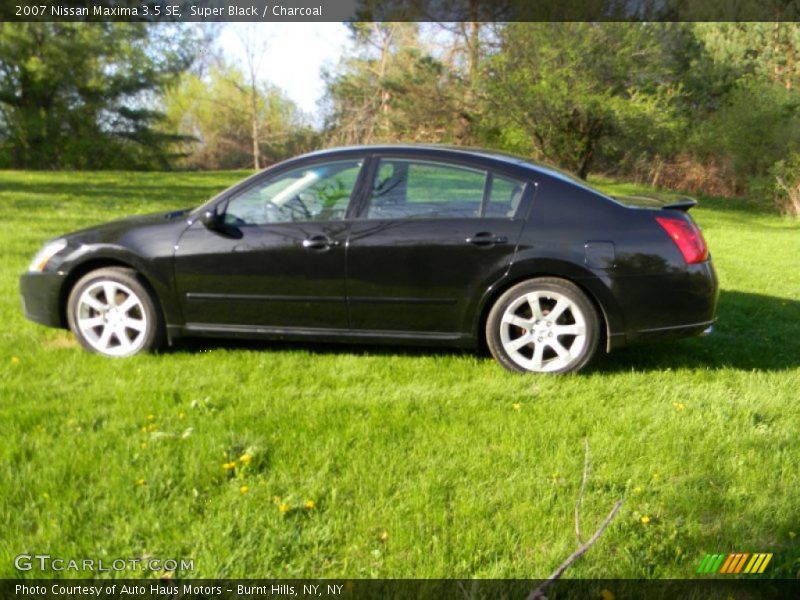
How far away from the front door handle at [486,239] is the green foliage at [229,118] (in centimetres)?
3793

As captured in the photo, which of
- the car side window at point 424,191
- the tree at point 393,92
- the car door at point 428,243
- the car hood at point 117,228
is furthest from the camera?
the tree at point 393,92

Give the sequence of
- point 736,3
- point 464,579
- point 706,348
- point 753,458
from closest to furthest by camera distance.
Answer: point 464,579 → point 753,458 → point 706,348 → point 736,3

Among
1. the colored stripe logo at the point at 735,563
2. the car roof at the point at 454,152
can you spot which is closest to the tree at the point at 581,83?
the car roof at the point at 454,152

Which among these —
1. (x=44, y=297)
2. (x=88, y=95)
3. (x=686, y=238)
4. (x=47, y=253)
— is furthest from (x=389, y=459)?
(x=88, y=95)

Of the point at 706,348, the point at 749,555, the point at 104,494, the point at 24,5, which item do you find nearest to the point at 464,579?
the point at 749,555

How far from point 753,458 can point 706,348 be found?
79.7 inches

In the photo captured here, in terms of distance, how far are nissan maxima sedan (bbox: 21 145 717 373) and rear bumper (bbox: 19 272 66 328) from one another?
12mm

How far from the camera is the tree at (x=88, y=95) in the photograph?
29297 mm

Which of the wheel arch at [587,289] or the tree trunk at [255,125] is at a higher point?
the tree trunk at [255,125]

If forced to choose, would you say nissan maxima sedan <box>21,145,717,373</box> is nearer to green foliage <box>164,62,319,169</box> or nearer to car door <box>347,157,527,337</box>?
car door <box>347,157,527,337</box>

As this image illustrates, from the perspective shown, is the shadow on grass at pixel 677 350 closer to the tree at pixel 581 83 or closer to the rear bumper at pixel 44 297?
the rear bumper at pixel 44 297

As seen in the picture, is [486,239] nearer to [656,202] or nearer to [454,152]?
[454,152]

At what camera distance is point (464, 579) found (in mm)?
2424

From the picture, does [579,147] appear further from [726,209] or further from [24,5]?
[24,5]
